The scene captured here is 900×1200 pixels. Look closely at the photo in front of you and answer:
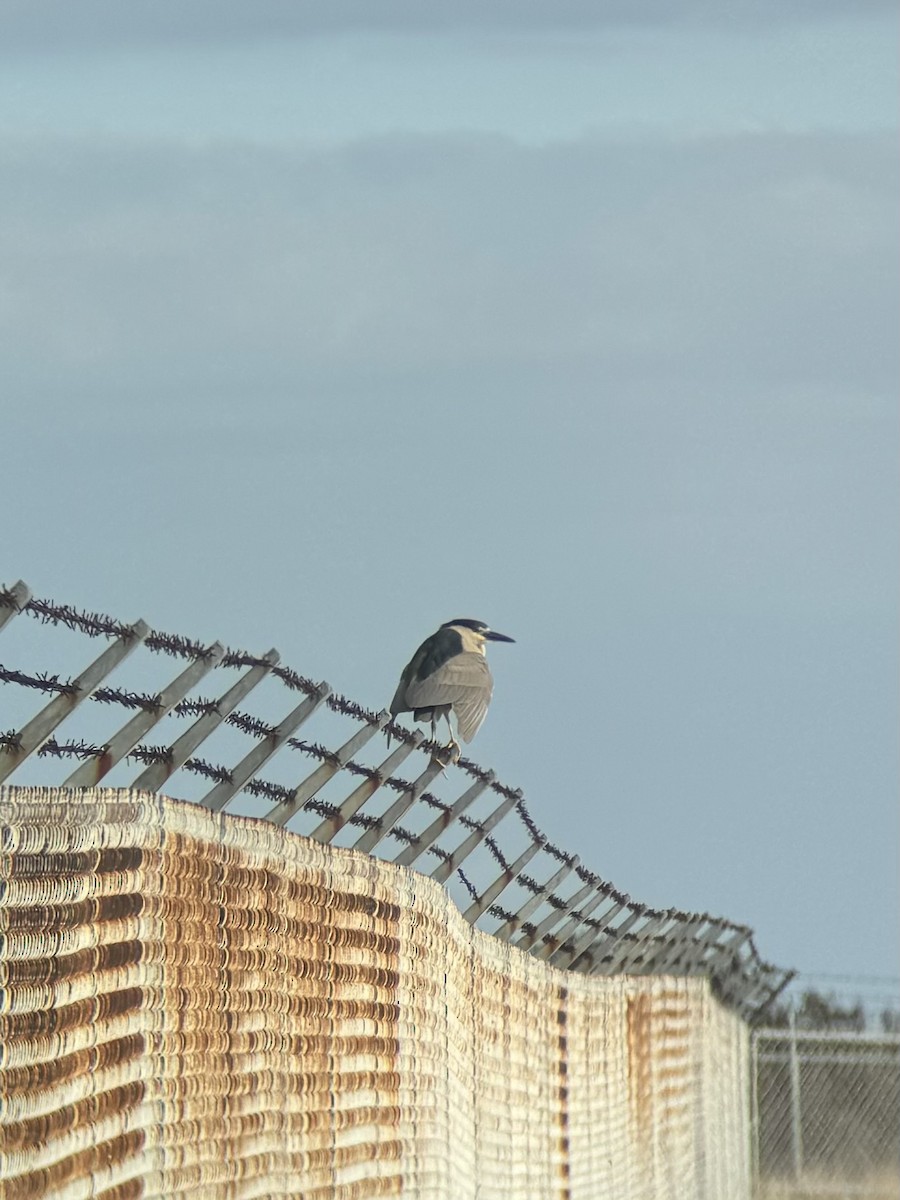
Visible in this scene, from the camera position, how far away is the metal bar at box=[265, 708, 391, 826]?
5.43 meters

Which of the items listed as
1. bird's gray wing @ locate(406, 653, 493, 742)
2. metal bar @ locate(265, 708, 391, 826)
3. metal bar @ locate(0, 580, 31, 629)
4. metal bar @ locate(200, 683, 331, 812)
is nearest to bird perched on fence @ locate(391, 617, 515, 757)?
bird's gray wing @ locate(406, 653, 493, 742)

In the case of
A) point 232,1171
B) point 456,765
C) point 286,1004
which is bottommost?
point 232,1171

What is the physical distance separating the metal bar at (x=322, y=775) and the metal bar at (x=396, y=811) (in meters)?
0.47

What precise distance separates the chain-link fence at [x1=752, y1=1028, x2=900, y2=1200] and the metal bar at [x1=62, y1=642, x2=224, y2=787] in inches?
429

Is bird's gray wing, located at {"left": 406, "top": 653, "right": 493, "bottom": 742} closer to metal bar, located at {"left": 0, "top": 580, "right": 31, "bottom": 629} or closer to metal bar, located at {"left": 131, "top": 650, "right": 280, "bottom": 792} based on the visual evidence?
metal bar, located at {"left": 131, "top": 650, "right": 280, "bottom": 792}

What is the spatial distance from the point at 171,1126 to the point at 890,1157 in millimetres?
12853

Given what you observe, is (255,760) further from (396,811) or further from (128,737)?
(396,811)

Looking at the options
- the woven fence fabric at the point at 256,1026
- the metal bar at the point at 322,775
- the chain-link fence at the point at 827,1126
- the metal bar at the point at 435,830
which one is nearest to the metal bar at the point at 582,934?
the woven fence fabric at the point at 256,1026

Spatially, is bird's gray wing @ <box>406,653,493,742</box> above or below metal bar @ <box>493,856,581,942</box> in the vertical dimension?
above

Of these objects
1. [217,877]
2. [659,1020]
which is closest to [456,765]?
[217,877]

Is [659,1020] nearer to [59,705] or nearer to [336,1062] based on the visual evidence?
[336,1062]

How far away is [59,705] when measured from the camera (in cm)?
384

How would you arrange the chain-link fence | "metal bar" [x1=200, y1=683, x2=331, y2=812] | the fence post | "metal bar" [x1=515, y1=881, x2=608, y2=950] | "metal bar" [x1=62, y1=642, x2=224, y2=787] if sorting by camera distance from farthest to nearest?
the chain-link fence → the fence post → "metal bar" [x1=515, y1=881, x2=608, y2=950] → "metal bar" [x1=200, y1=683, x2=331, y2=812] → "metal bar" [x1=62, y1=642, x2=224, y2=787]

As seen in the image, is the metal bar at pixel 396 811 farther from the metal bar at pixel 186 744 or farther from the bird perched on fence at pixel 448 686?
the bird perched on fence at pixel 448 686
